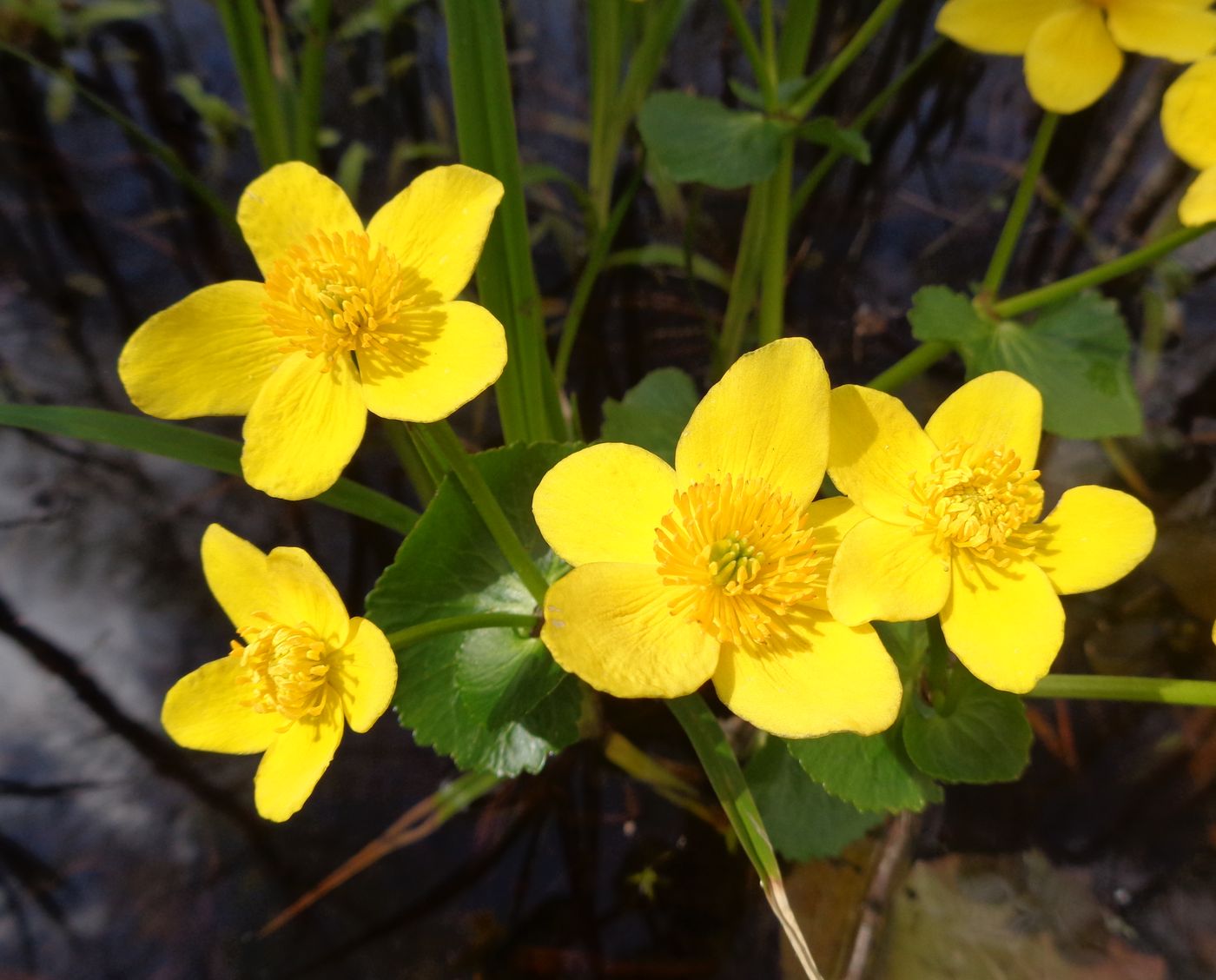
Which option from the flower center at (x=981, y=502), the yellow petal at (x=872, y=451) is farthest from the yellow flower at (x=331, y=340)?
the flower center at (x=981, y=502)

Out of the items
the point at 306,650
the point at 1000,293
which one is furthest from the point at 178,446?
the point at 1000,293

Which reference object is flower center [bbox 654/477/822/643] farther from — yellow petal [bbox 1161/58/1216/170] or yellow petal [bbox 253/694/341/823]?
yellow petal [bbox 1161/58/1216/170]

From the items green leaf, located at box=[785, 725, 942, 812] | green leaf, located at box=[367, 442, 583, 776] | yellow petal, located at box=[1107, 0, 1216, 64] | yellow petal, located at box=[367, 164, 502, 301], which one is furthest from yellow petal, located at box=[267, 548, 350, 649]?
yellow petal, located at box=[1107, 0, 1216, 64]

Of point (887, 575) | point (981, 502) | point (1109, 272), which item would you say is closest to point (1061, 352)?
point (1109, 272)

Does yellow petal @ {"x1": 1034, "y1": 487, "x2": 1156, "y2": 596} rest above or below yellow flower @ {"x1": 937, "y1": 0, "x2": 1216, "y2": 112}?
below

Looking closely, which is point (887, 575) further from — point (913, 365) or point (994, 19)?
point (994, 19)
